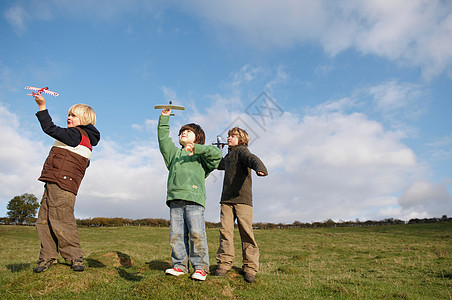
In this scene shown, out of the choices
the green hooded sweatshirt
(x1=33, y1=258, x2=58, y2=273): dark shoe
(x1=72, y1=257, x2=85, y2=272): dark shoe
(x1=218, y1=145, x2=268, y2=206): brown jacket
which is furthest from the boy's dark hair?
(x1=33, y1=258, x2=58, y2=273): dark shoe

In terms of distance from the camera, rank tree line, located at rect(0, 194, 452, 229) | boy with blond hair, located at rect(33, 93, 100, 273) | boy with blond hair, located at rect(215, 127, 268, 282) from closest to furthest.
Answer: boy with blond hair, located at rect(33, 93, 100, 273) < boy with blond hair, located at rect(215, 127, 268, 282) < tree line, located at rect(0, 194, 452, 229)

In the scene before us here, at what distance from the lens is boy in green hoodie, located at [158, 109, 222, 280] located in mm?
4234

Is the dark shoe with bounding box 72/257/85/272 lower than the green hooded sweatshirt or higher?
lower

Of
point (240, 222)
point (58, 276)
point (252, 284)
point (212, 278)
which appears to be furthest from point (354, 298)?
point (58, 276)

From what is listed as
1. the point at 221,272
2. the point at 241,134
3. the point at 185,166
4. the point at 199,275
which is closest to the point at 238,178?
the point at 241,134

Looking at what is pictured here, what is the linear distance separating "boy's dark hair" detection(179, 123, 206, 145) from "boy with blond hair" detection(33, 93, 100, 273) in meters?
1.66

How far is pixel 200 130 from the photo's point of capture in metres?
5.01

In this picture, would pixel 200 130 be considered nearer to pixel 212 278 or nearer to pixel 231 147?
pixel 231 147

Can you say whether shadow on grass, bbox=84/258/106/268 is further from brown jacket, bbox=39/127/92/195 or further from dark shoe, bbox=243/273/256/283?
dark shoe, bbox=243/273/256/283

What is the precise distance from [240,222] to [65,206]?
2.75m

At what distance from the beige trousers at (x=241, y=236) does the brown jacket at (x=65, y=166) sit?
243 centimetres

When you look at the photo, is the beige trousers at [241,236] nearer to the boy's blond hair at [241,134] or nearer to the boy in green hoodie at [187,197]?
the boy in green hoodie at [187,197]

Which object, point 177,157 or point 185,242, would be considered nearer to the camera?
point 185,242

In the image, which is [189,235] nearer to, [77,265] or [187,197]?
[187,197]
